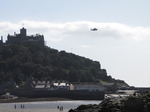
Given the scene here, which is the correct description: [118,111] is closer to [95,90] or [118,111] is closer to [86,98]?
[86,98]

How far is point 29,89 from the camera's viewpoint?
189250 mm

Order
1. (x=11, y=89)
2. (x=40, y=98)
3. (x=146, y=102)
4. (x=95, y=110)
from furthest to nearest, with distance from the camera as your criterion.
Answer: (x=11, y=89), (x=40, y=98), (x=95, y=110), (x=146, y=102)

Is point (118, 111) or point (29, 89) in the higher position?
point (29, 89)

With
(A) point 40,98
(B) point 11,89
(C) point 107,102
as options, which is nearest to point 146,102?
(C) point 107,102

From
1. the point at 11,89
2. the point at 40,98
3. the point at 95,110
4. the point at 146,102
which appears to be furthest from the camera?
the point at 11,89

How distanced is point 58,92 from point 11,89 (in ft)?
60.9

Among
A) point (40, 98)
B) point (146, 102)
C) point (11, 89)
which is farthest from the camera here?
point (11, 89)

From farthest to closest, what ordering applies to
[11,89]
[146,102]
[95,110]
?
1. [11,89]
2. [95,110]
3. [146,102]

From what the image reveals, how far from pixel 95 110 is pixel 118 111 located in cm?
529

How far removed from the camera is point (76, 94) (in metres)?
184

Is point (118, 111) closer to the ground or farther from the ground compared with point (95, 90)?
closer to the ground

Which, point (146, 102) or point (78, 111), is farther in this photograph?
point (78, 111)

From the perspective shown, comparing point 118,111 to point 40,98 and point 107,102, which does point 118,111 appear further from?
point 40,98

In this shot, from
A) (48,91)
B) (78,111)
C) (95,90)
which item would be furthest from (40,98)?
(78,111)
